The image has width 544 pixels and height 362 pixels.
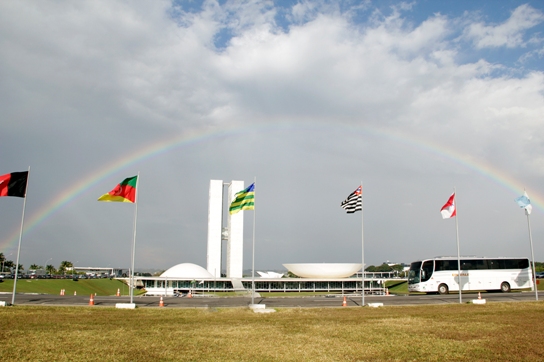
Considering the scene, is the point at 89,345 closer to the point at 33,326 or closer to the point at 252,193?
the point at 33,326

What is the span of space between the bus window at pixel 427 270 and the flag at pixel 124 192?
1145 inches

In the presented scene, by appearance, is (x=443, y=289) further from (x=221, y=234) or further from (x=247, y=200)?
(x=221, y=234)

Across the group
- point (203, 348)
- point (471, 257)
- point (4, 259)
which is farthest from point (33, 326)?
point (4, 259)

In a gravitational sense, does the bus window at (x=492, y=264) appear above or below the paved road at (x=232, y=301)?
above

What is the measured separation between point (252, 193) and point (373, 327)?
49.6 feet

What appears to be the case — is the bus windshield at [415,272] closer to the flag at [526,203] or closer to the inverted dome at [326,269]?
the flag at [526,203]

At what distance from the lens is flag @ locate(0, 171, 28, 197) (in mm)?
26000

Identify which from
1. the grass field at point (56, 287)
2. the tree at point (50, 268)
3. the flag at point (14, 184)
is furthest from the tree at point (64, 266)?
the flag at point (14, 184)

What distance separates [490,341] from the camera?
40.9 ft

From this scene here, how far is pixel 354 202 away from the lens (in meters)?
30.5

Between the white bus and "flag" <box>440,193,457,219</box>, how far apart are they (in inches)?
473

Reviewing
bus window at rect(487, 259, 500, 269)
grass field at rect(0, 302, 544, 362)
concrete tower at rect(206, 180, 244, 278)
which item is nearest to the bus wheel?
bus window at rect(487, 259, 500, 269)

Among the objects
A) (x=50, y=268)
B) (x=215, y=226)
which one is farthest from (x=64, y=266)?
(x=215, y=226)

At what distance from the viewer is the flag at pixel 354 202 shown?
30.2 metres
